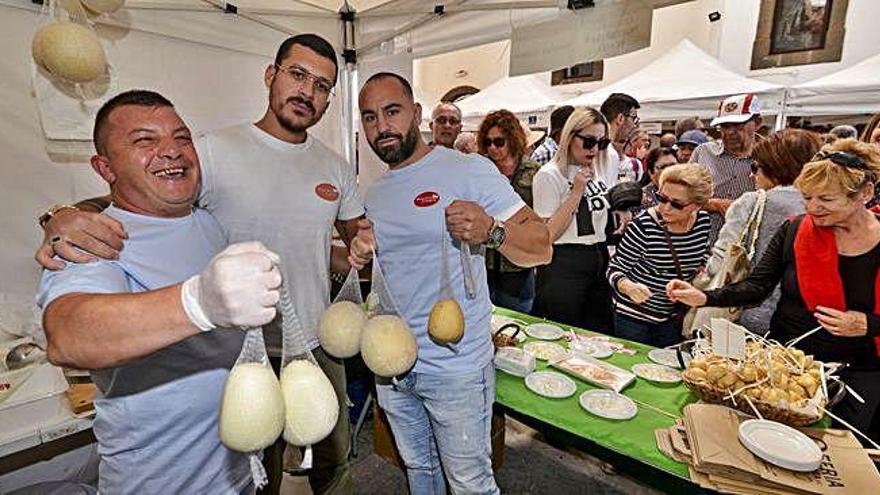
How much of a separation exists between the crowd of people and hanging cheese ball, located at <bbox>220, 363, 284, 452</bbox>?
131mm

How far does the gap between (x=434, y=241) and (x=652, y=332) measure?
1540mm

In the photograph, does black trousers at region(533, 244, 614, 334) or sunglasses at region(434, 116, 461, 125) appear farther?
sunglasses at region(434, 116, 461, 125)

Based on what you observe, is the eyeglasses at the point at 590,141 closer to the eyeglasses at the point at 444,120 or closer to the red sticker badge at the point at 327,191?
the eyeglasses at the point at 444,120

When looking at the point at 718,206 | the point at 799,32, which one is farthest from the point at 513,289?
the point at 799,32

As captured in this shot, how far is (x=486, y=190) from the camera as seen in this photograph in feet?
5.32

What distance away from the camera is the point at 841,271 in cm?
180

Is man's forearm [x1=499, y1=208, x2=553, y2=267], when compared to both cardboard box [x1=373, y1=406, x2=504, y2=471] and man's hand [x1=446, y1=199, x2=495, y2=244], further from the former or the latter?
cardboard box [x1=373, y1=406, x2=504, y2=471]

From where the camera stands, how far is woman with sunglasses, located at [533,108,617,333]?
9.02 feet

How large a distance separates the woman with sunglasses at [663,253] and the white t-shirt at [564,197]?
1.02 ft

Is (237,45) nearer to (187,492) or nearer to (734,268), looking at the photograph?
(187,492)

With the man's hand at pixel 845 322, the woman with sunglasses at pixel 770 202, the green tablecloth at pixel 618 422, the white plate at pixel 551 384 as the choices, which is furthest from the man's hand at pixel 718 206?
the white plate at pixel 551 384

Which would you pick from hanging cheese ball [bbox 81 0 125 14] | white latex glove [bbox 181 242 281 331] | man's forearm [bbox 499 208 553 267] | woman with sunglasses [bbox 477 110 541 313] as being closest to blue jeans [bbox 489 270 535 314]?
woman with sunglasses [bbox 477 110 541 313]

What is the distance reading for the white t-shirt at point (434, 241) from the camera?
1.62 meters

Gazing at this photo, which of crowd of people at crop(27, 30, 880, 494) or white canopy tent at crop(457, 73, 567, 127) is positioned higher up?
white canopy tent at crop(457, 73, 567, 127)
